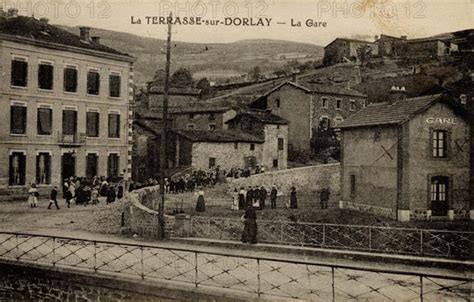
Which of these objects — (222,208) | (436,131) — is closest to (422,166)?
(436,131)

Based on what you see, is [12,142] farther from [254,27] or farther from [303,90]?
[303,90]

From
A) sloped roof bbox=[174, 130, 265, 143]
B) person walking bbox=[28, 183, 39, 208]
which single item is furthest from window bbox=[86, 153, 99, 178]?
sloped roof bbox=[174, 130, 265, 143]

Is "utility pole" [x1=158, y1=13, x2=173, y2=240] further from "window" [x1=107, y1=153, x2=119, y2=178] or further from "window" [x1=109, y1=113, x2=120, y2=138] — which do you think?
"window" [x1=109, y1=113, x2=120, y2=138]

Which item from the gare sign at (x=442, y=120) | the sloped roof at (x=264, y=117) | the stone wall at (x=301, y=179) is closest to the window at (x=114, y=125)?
the stone wall at (x=301, y=179)

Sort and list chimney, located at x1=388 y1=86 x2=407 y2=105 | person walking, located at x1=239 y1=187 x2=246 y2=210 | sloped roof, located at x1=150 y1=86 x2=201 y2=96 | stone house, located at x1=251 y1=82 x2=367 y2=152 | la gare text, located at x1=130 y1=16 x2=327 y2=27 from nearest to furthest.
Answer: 1. la gare text, located at x1=130 y1=16 x2=327 y2=27
2. chimney, located at x1=388 y1=86 x2=407 y2=105
3. sloped roof, located at x1=150 y1=86 x2=201 y2=96
4. stone house, located at x1=251 y1=82 x2=367 y2=152
5. person walking, located at x1=239 y1=187 x2=246 y2=210

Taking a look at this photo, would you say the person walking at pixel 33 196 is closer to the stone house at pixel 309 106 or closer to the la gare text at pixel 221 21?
the la gare text at pixel 221 21

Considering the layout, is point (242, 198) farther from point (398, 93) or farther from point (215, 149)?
point (398, 93)
